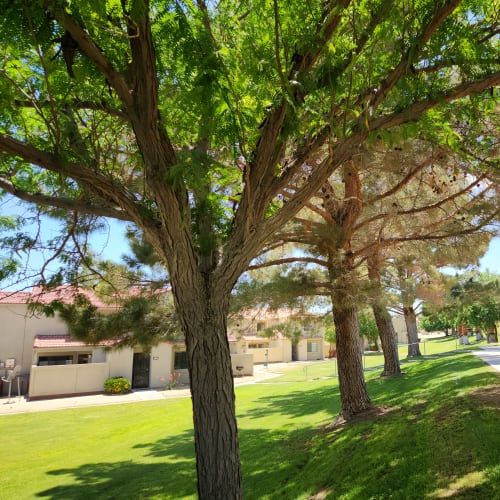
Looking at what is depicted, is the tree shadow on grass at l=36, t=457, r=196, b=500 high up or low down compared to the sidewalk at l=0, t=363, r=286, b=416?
down

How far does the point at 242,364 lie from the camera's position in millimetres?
29047

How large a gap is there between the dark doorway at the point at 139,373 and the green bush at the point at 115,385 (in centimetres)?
248

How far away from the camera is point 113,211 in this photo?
12.8 ft

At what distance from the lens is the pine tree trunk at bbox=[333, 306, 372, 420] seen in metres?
9.09

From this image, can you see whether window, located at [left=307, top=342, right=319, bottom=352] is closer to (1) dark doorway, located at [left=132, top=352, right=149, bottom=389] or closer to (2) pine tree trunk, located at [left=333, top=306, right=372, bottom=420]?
(1) dark doorway, located at [left=132, top=352, right=149, bottom=389]

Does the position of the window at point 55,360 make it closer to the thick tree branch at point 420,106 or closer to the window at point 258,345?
the window at point 258,345

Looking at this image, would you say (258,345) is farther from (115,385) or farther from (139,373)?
(115,385)

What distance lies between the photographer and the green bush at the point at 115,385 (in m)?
22.1

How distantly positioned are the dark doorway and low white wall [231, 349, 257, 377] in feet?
20.4

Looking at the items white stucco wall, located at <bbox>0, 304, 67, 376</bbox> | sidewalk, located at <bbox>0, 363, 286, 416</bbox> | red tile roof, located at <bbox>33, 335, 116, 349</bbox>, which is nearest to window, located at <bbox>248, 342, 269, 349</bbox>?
sidewalk, located at <bbox>0, 363, 286, 416</bbox>

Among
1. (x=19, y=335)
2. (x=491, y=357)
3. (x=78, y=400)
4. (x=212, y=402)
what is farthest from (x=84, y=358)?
(x=212, y=402)

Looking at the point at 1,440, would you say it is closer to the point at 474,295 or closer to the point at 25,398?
the point at 25,398

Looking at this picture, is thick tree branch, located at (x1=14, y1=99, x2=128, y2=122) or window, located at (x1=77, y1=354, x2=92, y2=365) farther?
window, located at (x1=77, y1=354, x2=92, y2=365)

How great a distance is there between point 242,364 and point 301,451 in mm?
21548
